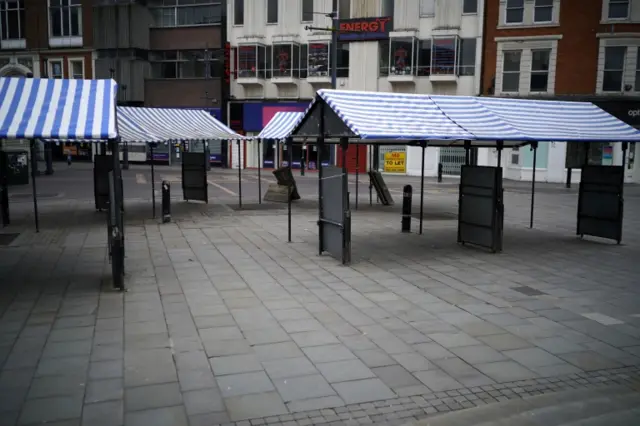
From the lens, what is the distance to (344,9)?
36.8 m

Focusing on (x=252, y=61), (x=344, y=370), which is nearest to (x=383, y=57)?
(x=252, y=61)

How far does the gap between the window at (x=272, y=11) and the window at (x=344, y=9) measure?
4.65 metres

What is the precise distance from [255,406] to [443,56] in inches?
1284

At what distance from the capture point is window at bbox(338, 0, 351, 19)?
3656 centimetres

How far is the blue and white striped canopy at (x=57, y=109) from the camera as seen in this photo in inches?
306

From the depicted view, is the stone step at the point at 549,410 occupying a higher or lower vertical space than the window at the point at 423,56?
lower

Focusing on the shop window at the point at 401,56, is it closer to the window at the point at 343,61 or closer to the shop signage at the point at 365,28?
the shop signage at the point at 365,28

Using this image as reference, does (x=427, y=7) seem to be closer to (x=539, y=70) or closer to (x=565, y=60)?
(x=539, y=70)

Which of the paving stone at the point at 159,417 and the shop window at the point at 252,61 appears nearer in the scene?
the paving stone at the point at 159,417

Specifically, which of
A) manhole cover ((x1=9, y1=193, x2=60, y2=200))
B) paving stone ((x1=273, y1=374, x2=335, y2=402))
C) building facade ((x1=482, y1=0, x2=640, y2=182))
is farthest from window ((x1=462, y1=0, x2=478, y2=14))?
paving stone ((x1=273, y1=374, x2=335, y2=402))

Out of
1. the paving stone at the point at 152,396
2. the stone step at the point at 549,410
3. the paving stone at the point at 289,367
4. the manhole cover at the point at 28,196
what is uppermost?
the manhole cover at the point at 28,196

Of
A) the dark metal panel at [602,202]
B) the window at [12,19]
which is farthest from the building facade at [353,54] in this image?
the dark metal panel at [602,202]

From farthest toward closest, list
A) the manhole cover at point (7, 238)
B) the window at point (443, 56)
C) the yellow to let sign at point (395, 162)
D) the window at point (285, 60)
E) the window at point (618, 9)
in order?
1. the window at point (285, 60)
2. the yellow to let sign at point (395, 162)
3. the window at point (443, 56)
4. the window at point (618, 9)
5. the manhole cover at point (7, 238)

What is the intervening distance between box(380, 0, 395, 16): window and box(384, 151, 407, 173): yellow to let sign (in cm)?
896
